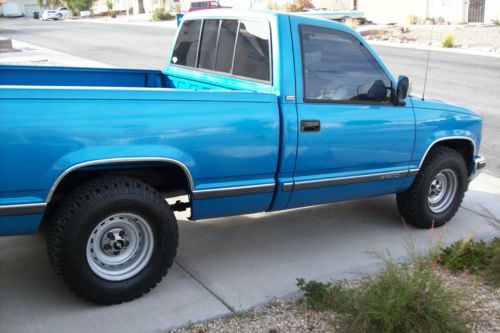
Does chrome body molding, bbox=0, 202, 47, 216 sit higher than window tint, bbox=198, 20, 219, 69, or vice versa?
window tint, bbox=198, 20, 219, 69

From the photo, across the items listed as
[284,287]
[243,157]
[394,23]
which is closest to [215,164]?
[243,157]

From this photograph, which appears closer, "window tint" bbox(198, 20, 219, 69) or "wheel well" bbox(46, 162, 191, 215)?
"wheel well" bbox(46, 162, 191, 215)

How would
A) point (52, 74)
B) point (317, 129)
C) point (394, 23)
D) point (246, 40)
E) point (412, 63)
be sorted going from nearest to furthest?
point (317, 129)
point (246, 40)
point (52, 74)
point (412, 63)
point (394, 23)

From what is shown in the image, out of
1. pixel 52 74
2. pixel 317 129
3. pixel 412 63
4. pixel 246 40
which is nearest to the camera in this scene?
pixel 317 129

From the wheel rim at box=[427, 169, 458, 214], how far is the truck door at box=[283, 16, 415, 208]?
22.7 inches

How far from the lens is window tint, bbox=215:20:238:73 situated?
16.3ft

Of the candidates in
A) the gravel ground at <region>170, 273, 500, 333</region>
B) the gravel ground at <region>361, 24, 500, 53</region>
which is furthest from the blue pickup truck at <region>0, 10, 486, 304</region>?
the gravel ground at <region>361, 24, 500, 53</region>

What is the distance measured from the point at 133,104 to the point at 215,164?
27.6 inches

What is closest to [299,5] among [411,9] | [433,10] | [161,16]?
[411,9]

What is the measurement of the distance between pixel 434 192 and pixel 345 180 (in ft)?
4.38

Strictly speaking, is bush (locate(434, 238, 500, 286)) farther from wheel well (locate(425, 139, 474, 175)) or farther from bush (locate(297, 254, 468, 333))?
wheel well (locate(425, 139, 474, 175))

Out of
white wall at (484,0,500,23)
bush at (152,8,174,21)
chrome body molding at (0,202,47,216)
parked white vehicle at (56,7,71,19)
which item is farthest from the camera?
parked white vehicle at (56,7,71,19)

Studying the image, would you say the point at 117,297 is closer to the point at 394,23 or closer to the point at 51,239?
the point at 51,239

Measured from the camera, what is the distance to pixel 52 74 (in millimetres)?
5316
